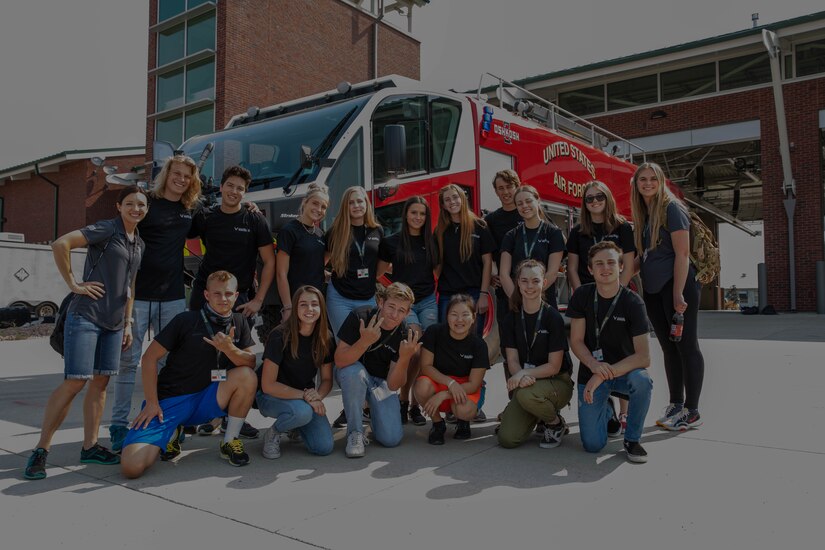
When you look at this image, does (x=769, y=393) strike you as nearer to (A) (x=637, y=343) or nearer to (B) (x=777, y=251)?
(A) (x=637, y=343)

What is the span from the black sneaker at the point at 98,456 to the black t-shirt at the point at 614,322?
10.0 feet

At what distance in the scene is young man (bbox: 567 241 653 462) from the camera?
3990mm

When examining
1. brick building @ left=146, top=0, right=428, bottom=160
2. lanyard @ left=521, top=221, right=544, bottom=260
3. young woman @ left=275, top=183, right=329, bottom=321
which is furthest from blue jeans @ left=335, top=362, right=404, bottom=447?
brick building @ left=146, top=0, right=428, bottom=160

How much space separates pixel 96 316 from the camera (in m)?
3.81

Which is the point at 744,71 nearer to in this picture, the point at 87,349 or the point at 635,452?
the point at 635,452

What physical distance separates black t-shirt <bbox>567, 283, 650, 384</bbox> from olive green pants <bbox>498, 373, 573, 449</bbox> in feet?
0.67

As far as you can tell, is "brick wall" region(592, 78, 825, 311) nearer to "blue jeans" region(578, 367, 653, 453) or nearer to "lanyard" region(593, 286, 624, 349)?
"lanyard" region(593, 286, 624, 349)

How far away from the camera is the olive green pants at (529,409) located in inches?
165

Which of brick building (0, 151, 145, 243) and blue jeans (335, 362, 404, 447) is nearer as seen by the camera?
blue jeans (335, 362, 404, 447)

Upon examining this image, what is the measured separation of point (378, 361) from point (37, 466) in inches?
86.8

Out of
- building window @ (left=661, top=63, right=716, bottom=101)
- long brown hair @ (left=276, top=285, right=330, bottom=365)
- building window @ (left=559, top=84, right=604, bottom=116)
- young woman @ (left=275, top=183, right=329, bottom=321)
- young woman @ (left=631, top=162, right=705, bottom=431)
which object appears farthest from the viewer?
building window @ (left=559, top=84, right=604, bottom=116)

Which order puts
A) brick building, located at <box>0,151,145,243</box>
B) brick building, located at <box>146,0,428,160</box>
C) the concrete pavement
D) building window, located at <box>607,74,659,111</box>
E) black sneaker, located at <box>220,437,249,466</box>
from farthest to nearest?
1. brick building, located at <box>0,151,145,243</box>
2. brick building, located at <box>146,0,428,160</box>
3. building window, located at <box>607,74,659,111</box>
4. black sneaker, located at <box>220,437,249,466</box>
5. the concrete pavement

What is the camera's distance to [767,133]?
18219 millimetres

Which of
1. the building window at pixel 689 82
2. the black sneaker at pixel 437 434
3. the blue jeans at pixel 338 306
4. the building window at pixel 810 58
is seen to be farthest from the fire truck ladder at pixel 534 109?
the building window at pixel 810 58
